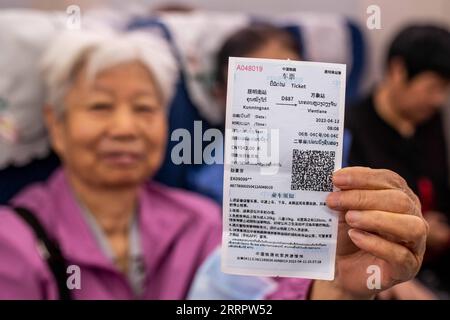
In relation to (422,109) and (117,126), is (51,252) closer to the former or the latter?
(117,126)

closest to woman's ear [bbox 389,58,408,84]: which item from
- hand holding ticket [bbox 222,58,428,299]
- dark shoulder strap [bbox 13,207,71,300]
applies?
hand holding ticket [bbox 222,58,428,299]

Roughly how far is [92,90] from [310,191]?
1.52 ft

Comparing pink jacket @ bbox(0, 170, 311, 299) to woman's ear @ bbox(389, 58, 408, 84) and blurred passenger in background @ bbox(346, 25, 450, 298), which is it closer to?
blurred passenger in background @ bbox(346, 25, 450, 298)

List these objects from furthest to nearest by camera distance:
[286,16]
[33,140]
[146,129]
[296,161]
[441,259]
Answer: [286,16]
[441,259]
[33,140]
[146,129]
[296,161]

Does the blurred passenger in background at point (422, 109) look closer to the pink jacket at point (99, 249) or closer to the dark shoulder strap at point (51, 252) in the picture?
the pink jacket at point (99, 249)

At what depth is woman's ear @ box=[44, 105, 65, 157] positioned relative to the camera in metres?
1.05

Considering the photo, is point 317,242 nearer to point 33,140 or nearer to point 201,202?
point 201,202

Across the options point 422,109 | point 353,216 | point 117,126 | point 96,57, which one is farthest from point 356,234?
point 422,109

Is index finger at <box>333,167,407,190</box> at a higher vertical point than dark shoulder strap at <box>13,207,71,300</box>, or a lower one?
higher

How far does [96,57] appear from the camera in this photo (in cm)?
95

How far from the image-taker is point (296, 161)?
61cm

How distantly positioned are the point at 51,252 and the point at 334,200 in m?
0.50

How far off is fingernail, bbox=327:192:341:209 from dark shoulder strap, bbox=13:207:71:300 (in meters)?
0.41
